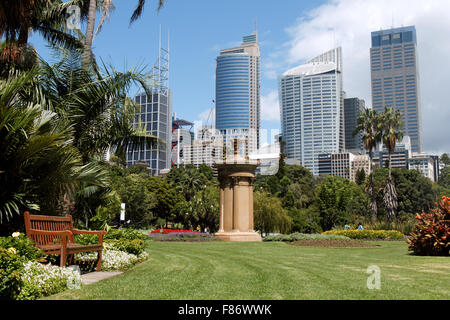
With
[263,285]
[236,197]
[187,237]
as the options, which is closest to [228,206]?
[236,197]

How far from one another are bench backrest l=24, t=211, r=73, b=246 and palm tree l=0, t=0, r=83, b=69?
319 centimetres

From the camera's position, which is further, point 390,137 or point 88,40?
point 390,137

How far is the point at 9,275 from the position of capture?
528 cm

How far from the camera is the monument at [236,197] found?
26.8 metres

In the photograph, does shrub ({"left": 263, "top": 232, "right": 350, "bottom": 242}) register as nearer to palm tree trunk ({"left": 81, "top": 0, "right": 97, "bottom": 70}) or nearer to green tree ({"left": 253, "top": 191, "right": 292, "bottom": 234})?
green tree ({"left": 253, "top": 191, "right": 292, "bottom": 234})

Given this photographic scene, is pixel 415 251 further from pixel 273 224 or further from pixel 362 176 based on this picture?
pixel 362 176

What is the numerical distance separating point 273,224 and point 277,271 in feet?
102

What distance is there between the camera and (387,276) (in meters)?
7.73

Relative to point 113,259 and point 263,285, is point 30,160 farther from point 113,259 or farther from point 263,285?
point 263,285

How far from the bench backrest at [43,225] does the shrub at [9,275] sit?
146 centimetres

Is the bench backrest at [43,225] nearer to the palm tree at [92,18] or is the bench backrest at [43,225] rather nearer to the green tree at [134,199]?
the palm tree at [92,18]

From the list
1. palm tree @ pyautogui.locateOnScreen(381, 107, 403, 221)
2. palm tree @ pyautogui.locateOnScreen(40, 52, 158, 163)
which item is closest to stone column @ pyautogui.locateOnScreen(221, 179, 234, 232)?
palm tree @ pyautogui.locateOnScreen(40, 52, 158, 163)

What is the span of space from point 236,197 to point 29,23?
1950 cm
